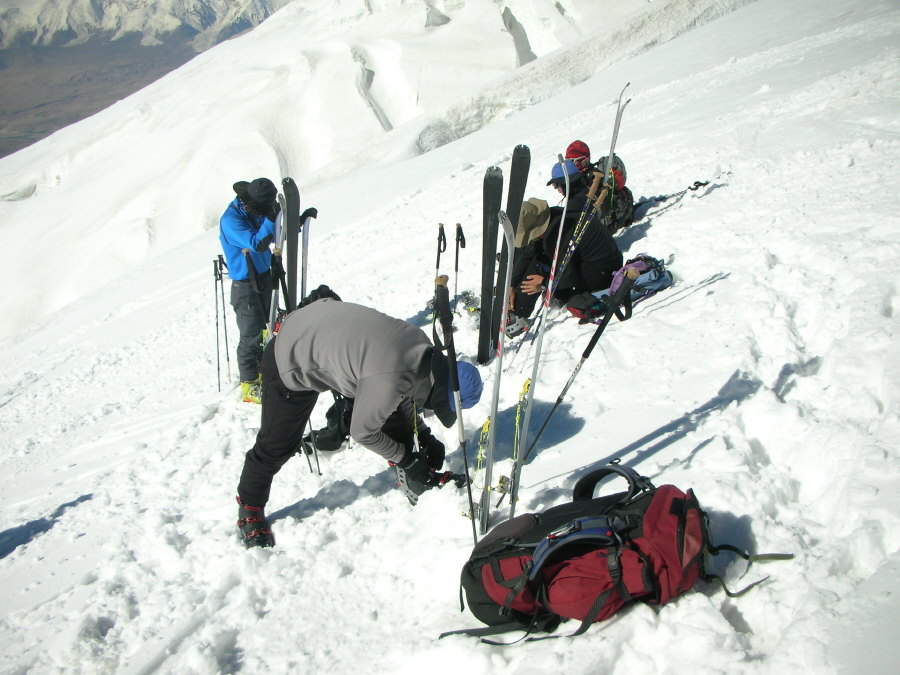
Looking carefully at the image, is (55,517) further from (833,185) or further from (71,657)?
(833,185)

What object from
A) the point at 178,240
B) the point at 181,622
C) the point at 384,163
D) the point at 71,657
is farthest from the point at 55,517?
the point at 178,240

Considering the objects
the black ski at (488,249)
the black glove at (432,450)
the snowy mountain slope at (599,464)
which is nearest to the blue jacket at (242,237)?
the snowy mountain slope at (599,464)

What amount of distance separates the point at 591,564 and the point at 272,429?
6.02 feet

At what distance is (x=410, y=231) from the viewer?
29.3ft

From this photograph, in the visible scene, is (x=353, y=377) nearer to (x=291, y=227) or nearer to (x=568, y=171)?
(x=291, y=227)

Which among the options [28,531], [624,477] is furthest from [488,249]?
[28,531]

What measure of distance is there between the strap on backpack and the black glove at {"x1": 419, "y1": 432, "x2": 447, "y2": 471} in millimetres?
1016

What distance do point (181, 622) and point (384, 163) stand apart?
15.7m

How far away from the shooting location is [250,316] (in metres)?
4.98

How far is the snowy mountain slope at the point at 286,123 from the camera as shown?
62.4 feet

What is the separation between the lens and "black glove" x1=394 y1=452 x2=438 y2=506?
3.10m

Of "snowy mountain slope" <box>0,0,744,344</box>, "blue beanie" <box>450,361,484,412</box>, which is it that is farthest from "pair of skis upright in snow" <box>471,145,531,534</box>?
"snowy mountain slope" <box>0,0,744,344</box>

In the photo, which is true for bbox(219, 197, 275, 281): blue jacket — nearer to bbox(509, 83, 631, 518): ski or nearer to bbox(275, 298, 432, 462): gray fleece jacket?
bbox(275, 298, 432, 462): gray fleece jacket

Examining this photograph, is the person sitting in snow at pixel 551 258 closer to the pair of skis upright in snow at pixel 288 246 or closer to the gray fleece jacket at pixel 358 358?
the pair of skis upright in snow at pixel 288 246
